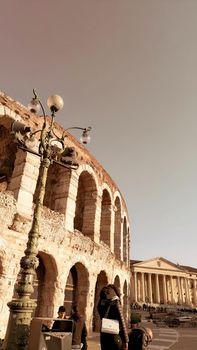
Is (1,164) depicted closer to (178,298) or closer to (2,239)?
(2,239)

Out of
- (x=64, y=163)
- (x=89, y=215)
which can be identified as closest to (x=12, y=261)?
(x=64, y=163)

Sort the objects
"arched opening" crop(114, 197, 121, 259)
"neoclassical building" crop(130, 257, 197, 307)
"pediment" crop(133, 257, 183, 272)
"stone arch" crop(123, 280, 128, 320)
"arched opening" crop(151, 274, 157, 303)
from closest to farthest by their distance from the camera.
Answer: "arched opening" crop(114, 197, 121, 259) < "stone arch" crop(123, 280, 128, 320) < "neoclassical building" crop(130, 257, 197, 307) < "arched opening" crop(151, 274, 157, 303) < "pediment" crop(133, 257, 183, 272)

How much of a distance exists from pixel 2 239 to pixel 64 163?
3.10 meters

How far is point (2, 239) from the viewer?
7543mm

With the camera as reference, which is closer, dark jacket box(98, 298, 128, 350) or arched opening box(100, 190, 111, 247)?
dark jacket box(98, 298, 128, 350)

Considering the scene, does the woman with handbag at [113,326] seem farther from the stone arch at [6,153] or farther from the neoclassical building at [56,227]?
the stone arch at [6,153]

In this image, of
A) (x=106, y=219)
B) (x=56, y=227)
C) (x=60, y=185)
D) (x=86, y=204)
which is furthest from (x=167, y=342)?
(x=60, y=185)

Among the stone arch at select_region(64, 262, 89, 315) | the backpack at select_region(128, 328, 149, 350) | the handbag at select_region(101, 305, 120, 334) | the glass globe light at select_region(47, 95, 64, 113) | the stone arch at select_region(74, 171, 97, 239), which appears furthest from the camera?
the stone arch at select_region(74, 171, 97, 239)

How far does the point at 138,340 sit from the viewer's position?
13.4ft

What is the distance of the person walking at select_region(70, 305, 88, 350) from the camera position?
17.5 ft

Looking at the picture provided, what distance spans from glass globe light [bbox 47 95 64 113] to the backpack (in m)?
5.05

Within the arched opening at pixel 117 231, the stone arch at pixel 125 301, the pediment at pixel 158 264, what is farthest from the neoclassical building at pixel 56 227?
the pediment at pixel 158 264

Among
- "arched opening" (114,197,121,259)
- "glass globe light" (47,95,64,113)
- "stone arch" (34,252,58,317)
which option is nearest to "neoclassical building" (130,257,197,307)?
"arched opening" (114,197,121,259)

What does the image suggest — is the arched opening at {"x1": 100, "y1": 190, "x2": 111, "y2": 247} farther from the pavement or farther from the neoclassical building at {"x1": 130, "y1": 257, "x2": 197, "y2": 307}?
the neoclassical building at {"x1": 130, "y1": 257, "x2": 197, "y2": 307}
